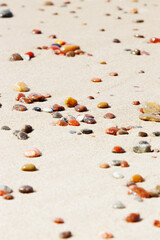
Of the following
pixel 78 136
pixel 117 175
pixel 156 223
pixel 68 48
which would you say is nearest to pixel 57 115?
pixel 78 136

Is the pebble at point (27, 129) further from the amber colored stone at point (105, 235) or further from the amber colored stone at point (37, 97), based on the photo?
the amber colored stone at point (105, 235)

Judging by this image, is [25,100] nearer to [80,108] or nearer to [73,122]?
[80,108]

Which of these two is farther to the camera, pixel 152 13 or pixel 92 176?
pixel 152 13

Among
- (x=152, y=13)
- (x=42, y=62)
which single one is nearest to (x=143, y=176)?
(x=42, y=62)

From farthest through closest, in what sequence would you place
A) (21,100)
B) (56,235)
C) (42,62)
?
(42,62)
(21,100)
(56,235)

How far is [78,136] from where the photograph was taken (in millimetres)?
3664

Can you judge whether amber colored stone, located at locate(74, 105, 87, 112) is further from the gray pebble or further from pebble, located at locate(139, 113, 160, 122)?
the gray pebble

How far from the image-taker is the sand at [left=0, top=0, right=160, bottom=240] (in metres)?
2.63

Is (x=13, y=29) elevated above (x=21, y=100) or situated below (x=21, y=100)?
above

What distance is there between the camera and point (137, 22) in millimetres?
6832

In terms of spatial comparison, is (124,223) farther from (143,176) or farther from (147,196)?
(143,176)

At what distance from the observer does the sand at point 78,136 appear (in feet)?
8.63

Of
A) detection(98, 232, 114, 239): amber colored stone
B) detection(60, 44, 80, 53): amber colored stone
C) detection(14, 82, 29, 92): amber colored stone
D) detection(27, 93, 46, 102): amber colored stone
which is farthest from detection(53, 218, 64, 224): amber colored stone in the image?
detection(60, 44, 80, 53): amber colored stone

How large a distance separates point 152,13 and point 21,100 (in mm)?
3697
